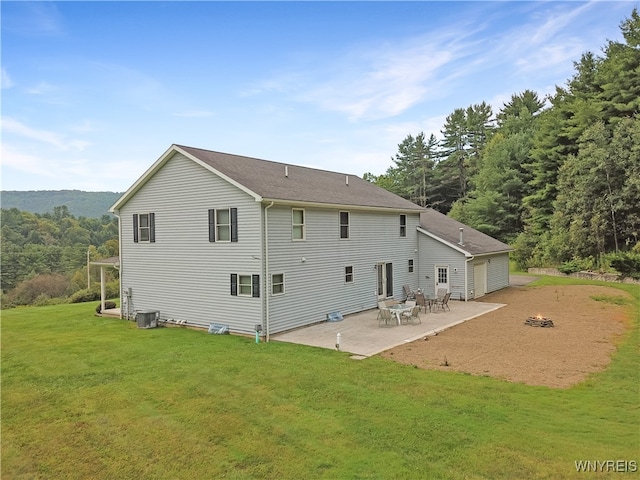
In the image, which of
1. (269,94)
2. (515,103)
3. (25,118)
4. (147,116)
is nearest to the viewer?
(25,118)

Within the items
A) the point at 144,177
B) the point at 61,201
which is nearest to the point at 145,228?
the point at 144,177

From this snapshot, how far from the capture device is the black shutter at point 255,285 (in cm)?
1359

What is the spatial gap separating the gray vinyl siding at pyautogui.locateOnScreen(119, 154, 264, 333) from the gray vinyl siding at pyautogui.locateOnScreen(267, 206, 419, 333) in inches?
33.1

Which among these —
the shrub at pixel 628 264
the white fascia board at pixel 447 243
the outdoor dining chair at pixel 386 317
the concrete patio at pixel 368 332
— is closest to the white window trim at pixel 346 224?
the concrete patio at pixel 368 332

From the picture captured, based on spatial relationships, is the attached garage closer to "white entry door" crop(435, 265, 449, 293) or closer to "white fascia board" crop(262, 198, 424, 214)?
"white entry door" crop(435, 265, 449, 293)

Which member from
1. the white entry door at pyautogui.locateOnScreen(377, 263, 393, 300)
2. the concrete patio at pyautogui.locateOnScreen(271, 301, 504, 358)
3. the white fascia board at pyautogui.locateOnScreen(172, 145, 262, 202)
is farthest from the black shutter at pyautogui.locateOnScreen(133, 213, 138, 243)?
the white entry door at pyautogui.locateOnScreen(377, 263, 393, 300)

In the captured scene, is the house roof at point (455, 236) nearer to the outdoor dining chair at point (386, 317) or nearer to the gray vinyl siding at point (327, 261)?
the gray vinyl siding at point (327, 261)

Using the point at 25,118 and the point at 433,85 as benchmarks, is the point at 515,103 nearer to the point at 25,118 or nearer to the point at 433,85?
the point at 433,85

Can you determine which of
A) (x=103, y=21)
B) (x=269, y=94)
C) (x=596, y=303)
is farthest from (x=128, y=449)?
(x=269, y=94)

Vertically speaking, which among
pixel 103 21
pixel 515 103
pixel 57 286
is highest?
pixel 515 103

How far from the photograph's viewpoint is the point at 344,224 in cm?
1727

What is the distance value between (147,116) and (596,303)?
2563 centimetres

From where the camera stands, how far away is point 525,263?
1423 inches

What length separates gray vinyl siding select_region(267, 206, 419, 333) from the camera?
46.5 feet
